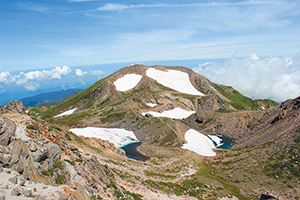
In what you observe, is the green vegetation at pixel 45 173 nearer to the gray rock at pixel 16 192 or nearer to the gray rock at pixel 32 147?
the gray rock at pixel 32 147

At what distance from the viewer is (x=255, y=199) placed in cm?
4434

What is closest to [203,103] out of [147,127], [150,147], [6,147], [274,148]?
[147,127]

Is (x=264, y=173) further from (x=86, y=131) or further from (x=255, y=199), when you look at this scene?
(x=86, y=131)

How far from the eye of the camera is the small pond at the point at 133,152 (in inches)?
3240

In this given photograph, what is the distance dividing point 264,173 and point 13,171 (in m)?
65.6

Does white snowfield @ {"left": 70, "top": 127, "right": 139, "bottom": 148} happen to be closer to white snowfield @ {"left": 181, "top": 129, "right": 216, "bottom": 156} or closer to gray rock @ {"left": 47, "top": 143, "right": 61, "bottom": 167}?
white snowfield @ {"left": 181, "top": 129, "right": 216, "bottom": 156}

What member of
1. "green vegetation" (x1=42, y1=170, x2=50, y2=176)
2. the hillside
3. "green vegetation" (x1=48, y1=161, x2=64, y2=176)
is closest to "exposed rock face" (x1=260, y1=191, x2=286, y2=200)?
"green vegetation" (x1=48, y1=161, x2=64, y2=176)

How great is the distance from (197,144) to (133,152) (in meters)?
41.5

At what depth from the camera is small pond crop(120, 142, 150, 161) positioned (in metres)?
82.3

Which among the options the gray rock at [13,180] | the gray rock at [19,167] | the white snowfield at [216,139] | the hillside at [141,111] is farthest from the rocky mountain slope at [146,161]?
the white snowfield at [216,139]

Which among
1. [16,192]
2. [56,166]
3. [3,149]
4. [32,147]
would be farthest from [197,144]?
[16,192]

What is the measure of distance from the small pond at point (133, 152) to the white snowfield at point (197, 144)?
2608 cm

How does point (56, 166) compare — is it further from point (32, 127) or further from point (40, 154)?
point (32, 127)

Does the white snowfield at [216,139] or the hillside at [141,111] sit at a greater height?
the hillside at [141,111]
